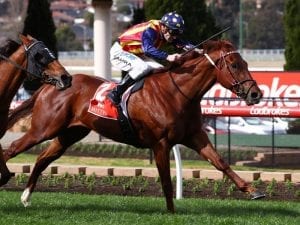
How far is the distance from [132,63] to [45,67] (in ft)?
3.72

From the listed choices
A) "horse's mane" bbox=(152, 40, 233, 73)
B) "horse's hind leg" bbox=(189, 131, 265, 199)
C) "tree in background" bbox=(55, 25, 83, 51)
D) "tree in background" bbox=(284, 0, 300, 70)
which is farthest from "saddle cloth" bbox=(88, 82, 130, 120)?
"tree in background" bbox=(55, 25, 83, 51)

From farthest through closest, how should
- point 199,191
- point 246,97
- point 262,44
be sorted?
point 262,44
point 199,191
point 246,97

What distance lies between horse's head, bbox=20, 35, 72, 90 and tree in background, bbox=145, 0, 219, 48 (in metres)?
16.3

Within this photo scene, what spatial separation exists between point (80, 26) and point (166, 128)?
478 ft

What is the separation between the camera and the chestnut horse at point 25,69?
398 inches

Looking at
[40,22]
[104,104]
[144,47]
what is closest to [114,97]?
[104,104]

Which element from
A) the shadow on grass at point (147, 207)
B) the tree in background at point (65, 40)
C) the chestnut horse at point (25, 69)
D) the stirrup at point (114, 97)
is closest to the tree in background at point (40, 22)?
the shadow on grass at point (147, 207)

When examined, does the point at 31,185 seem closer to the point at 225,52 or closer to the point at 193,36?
the point at 225,52

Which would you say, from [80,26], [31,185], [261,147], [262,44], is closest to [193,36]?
[261,147]

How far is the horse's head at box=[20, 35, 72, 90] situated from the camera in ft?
33.0

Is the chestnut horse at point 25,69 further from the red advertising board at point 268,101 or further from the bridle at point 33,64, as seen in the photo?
the red advertising board at point 268,101

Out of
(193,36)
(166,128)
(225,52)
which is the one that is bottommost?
(166,128)

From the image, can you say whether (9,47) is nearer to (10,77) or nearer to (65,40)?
(10,77)

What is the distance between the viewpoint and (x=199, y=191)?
13.5 meters
